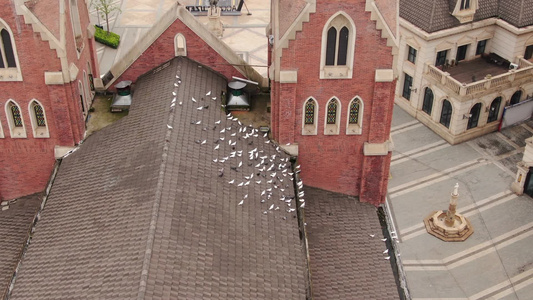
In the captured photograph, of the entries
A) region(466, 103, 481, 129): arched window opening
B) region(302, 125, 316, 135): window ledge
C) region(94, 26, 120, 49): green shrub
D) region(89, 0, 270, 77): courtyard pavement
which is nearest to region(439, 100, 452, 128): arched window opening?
region(466, 103, 481, 129): arched window opening

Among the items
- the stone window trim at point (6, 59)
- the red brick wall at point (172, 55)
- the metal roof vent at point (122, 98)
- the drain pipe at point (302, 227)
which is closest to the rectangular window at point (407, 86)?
the red brick wall at point (172, 55)

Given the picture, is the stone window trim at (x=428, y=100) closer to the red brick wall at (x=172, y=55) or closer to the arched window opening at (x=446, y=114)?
the arched window opening at (x=446, y=114)

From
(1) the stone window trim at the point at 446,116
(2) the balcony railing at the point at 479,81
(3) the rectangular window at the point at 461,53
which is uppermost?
(3) the rectangular window at the point at 461,53

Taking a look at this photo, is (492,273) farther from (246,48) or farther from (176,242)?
(246,48)

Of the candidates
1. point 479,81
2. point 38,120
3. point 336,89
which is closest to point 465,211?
point 479,81

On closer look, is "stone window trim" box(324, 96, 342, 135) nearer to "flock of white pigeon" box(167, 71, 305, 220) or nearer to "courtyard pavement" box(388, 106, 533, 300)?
"flock of white pigeon" box(167, 71, 305, 220)

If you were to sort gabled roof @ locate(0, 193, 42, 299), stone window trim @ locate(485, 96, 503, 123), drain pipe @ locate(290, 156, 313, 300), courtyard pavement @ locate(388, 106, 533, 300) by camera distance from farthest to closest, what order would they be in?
1. stone window trim @ locate(485, 96, 503, 123)
2. courtyard pavement @ locate(388, 106, 533, 300)
3. gabled roof @ locate(0, 193, 42, 299)
4. drain pipe @ locate(290, 156, 313, 300)
